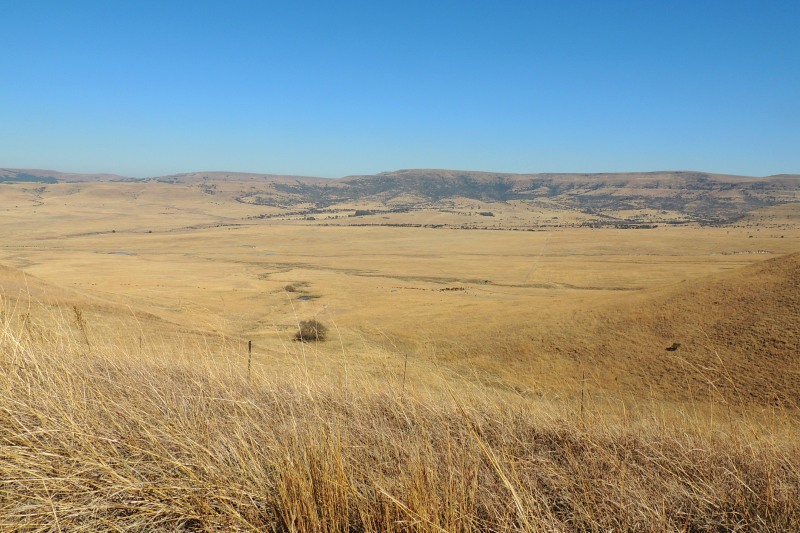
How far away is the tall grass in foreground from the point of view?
2.46 metres

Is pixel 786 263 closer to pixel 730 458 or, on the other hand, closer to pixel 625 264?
pixel 730 458

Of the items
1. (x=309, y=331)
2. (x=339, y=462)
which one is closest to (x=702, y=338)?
(x=309, y=331)

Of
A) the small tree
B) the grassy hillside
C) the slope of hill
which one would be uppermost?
the grassy hillside

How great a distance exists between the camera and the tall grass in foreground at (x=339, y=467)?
8.06ft

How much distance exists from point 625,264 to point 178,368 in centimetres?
8565

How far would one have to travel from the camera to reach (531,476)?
3092 mm

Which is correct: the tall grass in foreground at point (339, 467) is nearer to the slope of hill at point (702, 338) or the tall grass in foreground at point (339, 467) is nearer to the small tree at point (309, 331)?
the slope of hill at point (702, 338)

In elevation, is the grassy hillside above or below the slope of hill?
above

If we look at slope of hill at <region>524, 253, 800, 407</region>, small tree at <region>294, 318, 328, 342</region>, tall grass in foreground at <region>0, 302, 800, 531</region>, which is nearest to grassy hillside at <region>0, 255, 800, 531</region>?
tall grass in foreground at <region>0, 302, 800, 531</region>

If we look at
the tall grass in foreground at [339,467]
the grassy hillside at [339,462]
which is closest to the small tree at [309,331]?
the grassy hillside at [339,462]

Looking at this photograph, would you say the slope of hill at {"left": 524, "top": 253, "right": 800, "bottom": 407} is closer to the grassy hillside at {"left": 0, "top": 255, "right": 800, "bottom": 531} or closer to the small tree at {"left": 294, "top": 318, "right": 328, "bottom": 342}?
the small tree at {"left": 294, "top": 318, "right": 328, "bottom": 342}

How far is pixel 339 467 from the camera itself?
8.14 feet

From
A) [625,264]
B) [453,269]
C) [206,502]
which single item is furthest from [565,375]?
[625,264]

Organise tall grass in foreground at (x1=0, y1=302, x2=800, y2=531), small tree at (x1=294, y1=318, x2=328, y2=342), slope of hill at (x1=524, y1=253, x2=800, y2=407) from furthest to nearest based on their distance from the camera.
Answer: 1. small tree at (x1=294, y1=318, x2=328, y2=342)
2. slope of hill at (x1=524, y1=253, x2=800, y2=407)
3. tall grass in foreground at (x1=0, y1=302, x2=800, y2=531)
